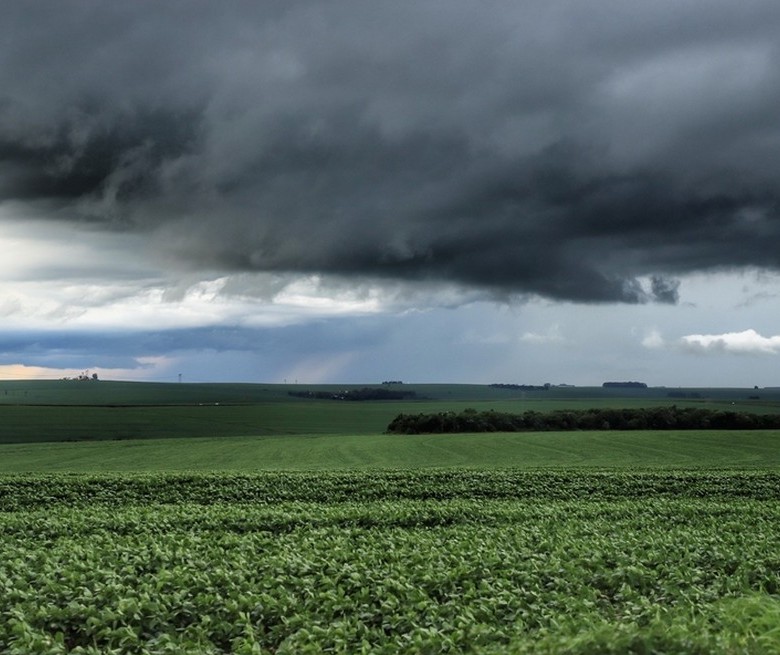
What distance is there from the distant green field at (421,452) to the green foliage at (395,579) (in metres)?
24.3

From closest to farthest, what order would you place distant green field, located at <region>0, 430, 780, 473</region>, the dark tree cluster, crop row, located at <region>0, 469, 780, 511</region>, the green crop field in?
the green crop field
crop row, located at <region>0, 469, 780, 511</region>
distant green field, located at <region>0, 430, 780, 473</region>
the dark tree cluster

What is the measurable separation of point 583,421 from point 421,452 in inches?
1600

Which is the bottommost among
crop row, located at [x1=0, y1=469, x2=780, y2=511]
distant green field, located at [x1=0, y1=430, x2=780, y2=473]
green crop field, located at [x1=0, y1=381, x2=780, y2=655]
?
distant green field, located at [x1=0, y1=430, x2=780, y2=473]

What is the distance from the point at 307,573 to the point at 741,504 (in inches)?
799

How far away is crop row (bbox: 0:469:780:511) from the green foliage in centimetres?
469

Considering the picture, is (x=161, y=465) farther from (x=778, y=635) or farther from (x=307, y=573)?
(x=778, y=635)

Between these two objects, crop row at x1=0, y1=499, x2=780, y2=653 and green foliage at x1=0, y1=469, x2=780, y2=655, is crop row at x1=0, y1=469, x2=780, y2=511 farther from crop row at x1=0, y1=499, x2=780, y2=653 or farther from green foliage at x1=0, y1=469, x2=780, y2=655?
crop row at x1=0, y1=499, x2=780, y2=653

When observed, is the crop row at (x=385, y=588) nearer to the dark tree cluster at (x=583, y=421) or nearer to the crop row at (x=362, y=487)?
the crop row at (x=362, y=487)

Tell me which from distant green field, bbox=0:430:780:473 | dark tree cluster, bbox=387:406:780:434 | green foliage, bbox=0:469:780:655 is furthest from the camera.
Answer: dark tree cluster, bbox=387:406:780:434

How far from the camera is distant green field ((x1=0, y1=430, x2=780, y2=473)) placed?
56.0 metres

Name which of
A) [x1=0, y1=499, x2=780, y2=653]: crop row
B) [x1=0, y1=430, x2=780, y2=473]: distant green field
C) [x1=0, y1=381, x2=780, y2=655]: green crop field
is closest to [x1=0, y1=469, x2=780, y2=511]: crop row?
[x1=0, y1=381, x2=780, y2=655]: green crop field

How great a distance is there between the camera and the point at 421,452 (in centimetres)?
6925

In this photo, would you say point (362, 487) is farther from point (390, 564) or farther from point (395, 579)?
point (395, 579)

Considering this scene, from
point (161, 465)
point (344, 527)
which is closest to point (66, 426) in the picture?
point (161, 465)
